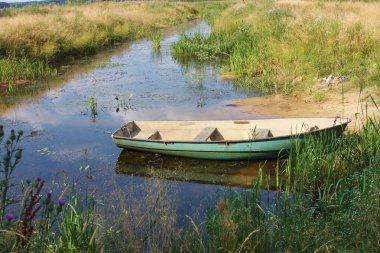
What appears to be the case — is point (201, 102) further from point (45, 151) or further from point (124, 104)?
point (45, 151)

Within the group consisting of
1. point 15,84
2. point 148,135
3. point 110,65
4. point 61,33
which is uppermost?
point 61,33

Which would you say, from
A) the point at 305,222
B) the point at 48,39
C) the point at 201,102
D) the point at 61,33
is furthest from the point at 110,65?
the point at 305,222

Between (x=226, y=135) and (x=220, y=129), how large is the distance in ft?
0.63

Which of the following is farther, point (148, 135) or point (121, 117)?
point (121, 117)

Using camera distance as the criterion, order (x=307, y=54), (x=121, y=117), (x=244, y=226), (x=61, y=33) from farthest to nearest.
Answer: (x=61, y=33) < (x=307, y=54) < (x=121, y=117) < (x=244, y=226)

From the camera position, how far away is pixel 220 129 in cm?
930

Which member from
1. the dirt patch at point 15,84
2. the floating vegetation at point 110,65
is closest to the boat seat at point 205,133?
the dirt patch at point 15,84

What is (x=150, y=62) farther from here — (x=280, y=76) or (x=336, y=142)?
(x=336, y=142)

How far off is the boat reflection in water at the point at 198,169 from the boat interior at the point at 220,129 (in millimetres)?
501

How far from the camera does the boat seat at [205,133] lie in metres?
8.55

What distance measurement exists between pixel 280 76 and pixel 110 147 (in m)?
7.52

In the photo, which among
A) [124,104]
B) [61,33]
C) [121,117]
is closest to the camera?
[121,117]

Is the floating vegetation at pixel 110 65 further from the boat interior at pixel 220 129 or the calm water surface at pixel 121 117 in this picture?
the boat interior at pixel 220 129

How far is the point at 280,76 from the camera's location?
14.9 meters
